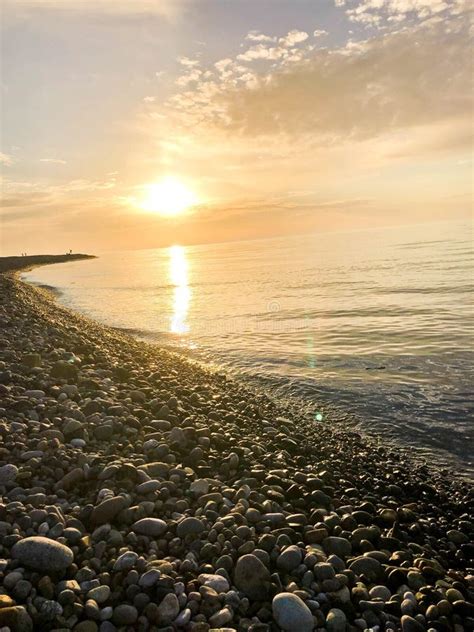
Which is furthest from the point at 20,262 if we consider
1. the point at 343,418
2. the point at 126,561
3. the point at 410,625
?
the point at 410,625

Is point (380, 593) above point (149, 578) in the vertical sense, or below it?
below

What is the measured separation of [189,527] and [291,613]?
172 cm

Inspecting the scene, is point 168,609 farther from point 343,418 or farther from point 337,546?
point 343,418

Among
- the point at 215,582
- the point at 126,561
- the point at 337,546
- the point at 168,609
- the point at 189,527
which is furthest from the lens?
the point at 337,546

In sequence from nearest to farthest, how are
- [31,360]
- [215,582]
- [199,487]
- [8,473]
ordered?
[215,582], [8,473], [199,487], [31,360]

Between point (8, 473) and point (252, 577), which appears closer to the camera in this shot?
point (252, 577)

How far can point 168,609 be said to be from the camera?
4.26 metres

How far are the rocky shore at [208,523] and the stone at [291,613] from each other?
→ 0.05ft

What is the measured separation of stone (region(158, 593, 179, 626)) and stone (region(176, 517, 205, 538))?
46.2 inches

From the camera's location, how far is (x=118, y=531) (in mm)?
5418

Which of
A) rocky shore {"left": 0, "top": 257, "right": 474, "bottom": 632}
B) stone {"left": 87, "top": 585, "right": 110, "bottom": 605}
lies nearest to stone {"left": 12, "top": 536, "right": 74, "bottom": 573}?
rocky shore {"left": 0, "top": 257, "right": 474, "bottom": 632}

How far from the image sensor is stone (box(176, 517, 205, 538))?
18.2ft

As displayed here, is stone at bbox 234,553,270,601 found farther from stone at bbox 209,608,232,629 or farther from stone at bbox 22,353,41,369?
stone at bbox 22,353,41,369

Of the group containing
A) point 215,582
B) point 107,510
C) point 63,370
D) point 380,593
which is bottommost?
point 380,593
